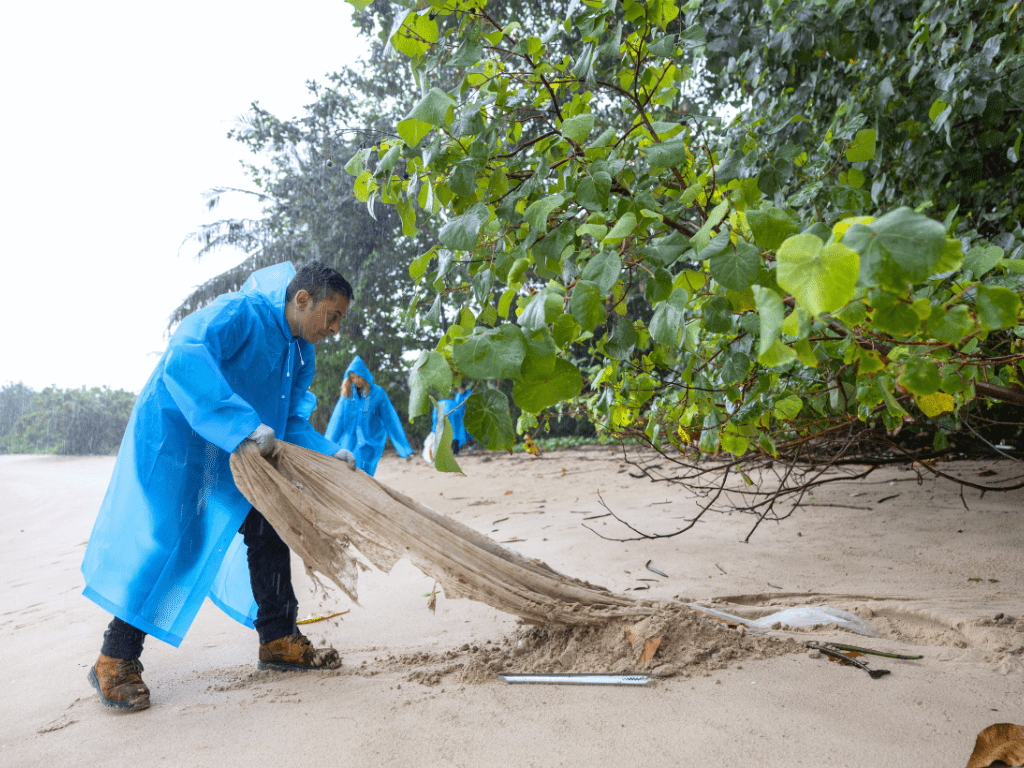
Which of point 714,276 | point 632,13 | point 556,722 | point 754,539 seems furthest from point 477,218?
point 754,539

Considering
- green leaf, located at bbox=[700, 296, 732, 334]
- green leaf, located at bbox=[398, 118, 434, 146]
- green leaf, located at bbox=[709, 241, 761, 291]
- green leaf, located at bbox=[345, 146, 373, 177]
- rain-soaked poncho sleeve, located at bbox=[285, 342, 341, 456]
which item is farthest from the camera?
rain-soaked poncho sleeve, located at bbox=[285, 342, 341, 456]

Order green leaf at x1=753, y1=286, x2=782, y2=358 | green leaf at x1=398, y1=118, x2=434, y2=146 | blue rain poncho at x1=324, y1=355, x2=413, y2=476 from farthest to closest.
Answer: blue rain poncho at x1=324, y1=355, x2=413, y2=476 → green leaf at x1=398, y1=118, x2=434, y2=146 → green leaf at x1=753, y1=286, x2=782, y2=358

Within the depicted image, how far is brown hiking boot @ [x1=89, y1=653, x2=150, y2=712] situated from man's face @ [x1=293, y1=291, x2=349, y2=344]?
4.40 feet

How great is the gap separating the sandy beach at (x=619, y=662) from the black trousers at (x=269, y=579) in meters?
0.18

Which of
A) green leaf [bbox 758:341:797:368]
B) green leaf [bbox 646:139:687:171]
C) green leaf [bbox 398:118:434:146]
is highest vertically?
green leaf [bbox 398:118:434:146]

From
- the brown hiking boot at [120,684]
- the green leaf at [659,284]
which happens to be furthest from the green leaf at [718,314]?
the brown hiking boot at [120,684]

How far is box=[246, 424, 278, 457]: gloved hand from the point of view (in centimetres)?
212

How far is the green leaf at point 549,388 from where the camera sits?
1.03 meters

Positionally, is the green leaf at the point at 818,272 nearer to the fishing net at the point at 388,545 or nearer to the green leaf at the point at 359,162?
the green leaf at the point at 359,162

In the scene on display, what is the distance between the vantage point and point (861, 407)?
85.1 inches

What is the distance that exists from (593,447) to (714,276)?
1030cm

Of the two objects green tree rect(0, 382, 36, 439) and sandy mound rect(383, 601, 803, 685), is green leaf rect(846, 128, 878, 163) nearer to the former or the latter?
sandy mound rect(383, 601, 803, 685)

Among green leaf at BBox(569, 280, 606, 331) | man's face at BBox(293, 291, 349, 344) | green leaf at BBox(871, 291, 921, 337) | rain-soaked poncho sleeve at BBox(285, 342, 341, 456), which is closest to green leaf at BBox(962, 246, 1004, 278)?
green leaf at BBox(871, 291, 921, 337)

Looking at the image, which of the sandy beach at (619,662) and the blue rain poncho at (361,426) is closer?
the sandy beach at (619,662)
